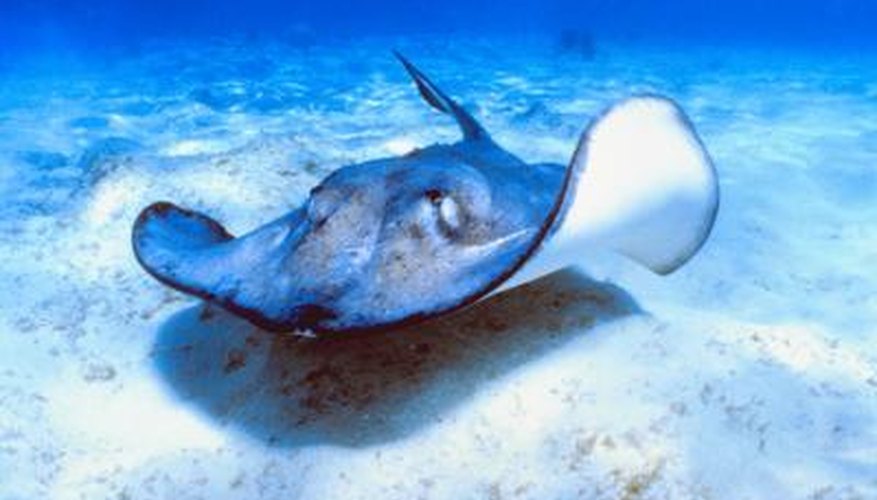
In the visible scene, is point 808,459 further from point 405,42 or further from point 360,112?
point 405,42

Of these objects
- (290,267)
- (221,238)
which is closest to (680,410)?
(290,267)

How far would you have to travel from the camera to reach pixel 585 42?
24.3 meters

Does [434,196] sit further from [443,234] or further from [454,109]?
[454,109]

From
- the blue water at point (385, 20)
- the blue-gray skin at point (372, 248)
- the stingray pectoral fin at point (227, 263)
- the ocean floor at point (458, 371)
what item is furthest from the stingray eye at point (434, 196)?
the blue water at point (385, 20)

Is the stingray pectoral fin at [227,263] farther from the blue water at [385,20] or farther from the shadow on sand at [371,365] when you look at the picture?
the blue water at [385,20]

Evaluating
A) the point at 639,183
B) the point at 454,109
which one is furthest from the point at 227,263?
the point at 454,109

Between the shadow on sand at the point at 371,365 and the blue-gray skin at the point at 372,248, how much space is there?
542 millimetres

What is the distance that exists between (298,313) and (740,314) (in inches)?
96.6

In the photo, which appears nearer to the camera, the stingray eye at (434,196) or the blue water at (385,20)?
the stingray eye at (434,196)

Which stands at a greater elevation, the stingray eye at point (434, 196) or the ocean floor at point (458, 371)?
the stingray eye at point (434, 196)

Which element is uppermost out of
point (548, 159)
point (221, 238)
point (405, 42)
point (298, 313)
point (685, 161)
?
point (685, 161)

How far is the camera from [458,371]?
10.5 ft

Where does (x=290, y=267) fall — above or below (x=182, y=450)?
above

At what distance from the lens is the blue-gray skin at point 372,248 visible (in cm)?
246
